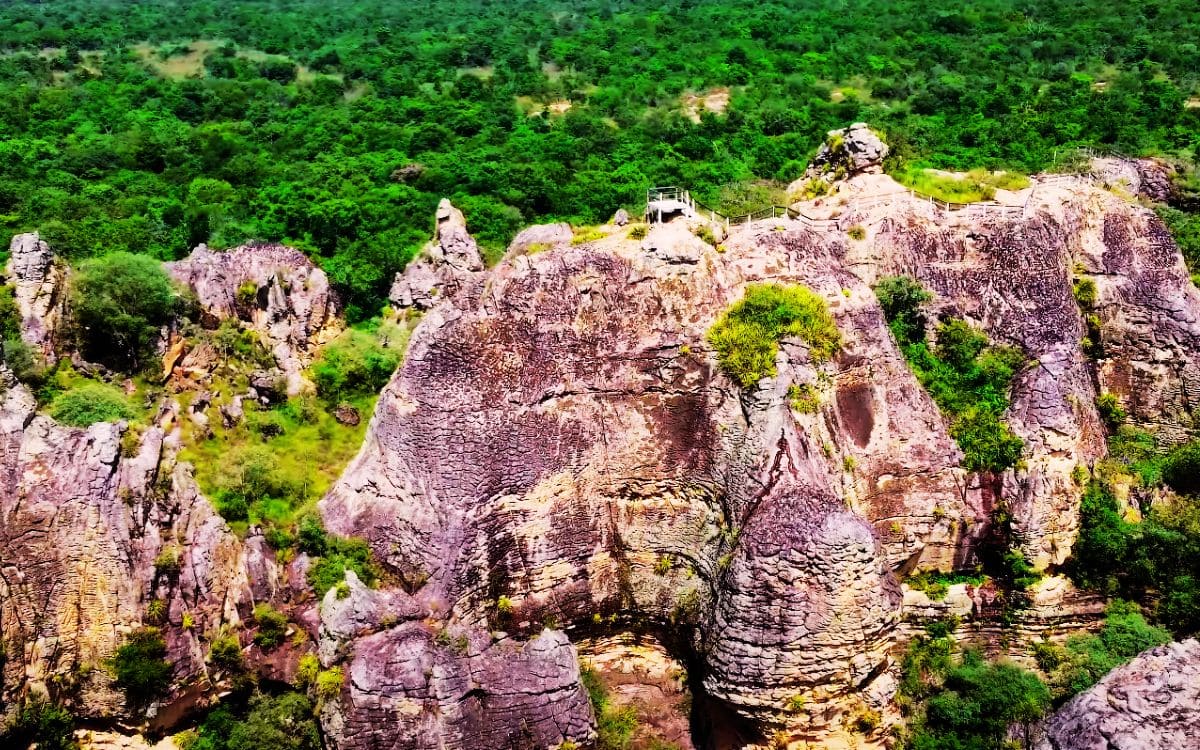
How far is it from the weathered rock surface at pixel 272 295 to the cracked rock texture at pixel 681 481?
70.1 ft

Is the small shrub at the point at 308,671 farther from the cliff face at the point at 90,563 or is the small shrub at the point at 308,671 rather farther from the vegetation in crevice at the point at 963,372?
A: the vegetation in crevice at the point at 963,372

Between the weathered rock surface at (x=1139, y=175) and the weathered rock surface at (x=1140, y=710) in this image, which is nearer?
the weathered rock surface at (x=1140, y=710)

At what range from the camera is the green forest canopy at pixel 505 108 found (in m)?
65.0

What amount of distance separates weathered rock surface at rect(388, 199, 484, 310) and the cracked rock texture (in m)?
24.6

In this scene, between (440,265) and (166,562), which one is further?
(440,265)

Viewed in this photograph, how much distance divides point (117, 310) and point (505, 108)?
196 feet

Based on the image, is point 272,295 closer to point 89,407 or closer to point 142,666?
point 89,407

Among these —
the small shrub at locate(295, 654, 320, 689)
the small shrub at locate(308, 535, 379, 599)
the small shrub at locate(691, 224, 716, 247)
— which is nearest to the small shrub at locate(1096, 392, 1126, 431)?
the small shrub at locate(691, 224, 716, 247)

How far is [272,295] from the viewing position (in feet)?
163

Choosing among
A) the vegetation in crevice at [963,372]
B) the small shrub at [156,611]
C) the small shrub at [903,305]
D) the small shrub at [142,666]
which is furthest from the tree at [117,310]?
the vegetation in crevice at [963,372]

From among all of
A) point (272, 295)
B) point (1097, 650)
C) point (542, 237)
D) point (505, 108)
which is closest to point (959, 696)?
point (1097, 650)

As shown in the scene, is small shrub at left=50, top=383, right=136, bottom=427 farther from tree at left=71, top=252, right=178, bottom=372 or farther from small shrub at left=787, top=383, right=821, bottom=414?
small shrub at left=787, top=383, right=821, bottom=414

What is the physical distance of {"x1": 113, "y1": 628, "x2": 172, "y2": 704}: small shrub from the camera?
2348cm

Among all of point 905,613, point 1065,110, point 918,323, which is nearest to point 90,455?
point 905,613
